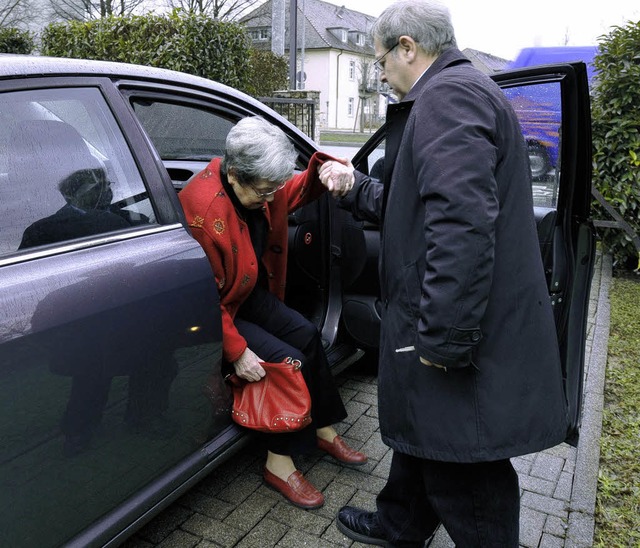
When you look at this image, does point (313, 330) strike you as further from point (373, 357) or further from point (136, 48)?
point (136, 48)

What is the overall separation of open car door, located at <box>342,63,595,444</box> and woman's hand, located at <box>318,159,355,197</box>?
24cm

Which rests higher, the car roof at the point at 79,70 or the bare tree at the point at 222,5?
the bare tree at the point at 222,5

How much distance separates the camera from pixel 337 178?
2.44 meters

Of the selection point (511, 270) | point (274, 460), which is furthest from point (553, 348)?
point (274, 460)

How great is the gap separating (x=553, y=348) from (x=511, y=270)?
30 cm

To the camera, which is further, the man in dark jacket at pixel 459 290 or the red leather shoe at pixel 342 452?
the red leather shoe at pixel 342 452

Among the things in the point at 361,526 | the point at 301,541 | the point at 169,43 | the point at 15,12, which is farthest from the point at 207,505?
the point at 15,12

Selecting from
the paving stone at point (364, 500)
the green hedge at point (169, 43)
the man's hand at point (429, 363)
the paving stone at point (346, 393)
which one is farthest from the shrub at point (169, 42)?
the man's hand at point (429, 363)

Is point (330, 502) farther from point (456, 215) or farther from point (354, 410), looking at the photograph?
point (456, 215)

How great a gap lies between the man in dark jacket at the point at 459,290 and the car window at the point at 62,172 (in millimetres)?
830

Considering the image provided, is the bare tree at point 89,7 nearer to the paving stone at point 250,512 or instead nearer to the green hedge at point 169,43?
the green hedge at point 169,43

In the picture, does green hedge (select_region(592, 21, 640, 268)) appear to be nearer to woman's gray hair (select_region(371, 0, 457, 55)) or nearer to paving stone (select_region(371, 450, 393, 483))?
paving stone (select_region(371, 450, 393, 483))

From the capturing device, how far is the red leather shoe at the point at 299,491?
8.30 ft

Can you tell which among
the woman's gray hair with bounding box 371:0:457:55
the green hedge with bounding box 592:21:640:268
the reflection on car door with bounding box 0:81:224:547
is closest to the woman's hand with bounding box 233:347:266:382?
the reflection on car door with bounding box 0:81:224:547
